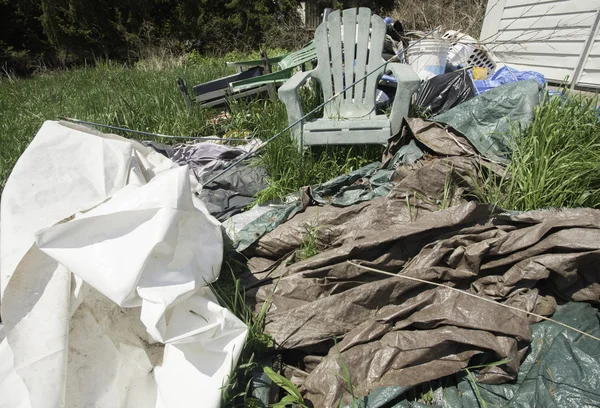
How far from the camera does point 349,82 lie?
305cm

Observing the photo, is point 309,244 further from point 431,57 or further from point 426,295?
point 431,57

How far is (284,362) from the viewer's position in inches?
56.4

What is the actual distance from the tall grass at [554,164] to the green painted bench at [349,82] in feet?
2.78

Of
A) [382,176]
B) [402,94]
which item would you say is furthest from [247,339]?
[402,94]

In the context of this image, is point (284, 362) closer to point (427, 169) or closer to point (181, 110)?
point (427, 169)

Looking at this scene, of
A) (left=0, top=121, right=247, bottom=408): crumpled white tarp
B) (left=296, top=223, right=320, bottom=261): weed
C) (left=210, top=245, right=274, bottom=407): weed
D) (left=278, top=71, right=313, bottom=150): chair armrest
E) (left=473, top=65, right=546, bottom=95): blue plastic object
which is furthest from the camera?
(left=473, top=65, right=546, bottom=95): blue plastic object

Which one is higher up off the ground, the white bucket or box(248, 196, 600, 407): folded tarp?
the white bucket

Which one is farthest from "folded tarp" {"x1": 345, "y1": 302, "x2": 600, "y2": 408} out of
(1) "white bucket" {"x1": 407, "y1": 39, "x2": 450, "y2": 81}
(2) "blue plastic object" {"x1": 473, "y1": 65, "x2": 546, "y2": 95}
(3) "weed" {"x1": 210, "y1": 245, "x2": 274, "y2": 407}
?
(1) "white bucket" {"x1": 407, "y1": 39, "x2": 450, "y2": 81}

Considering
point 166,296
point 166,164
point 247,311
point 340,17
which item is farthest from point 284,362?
point 340,17

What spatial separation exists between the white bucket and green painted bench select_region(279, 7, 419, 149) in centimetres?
119

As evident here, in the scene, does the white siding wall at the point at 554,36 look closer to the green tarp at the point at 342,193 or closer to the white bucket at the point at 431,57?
the white bucket at the point at 431,57

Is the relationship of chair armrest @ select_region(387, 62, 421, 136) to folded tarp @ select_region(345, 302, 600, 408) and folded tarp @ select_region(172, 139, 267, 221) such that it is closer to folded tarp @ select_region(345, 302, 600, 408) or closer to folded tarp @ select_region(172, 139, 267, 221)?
folded tarp @ select_region(172, 139, 267, 221)

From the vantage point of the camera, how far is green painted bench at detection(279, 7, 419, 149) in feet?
8.18

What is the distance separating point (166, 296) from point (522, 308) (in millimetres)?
1460
